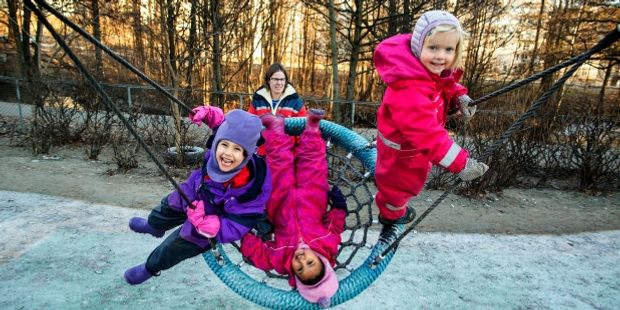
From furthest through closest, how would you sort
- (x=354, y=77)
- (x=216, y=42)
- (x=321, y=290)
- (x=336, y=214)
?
(x=354, y=77)
(x=216, y=42)
(x=336, y=214)
(x=321, y=290)

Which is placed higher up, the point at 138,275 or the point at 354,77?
the point at 354,77

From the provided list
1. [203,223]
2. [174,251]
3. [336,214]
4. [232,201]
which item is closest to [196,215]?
[203,223]

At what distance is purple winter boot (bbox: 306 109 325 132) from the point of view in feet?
8.44

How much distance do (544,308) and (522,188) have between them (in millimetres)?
3057

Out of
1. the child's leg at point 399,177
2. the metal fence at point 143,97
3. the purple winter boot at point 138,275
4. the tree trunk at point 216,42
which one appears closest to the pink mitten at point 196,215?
the purple winter boot at point 138,275

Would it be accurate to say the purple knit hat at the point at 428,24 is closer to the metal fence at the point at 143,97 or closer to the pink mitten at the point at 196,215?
Answer: the pink mitten at the point at 196,215

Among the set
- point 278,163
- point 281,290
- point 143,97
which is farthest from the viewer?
point 143,97

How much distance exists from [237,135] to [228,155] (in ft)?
0.37

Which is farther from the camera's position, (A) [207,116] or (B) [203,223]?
(A) [207,116]

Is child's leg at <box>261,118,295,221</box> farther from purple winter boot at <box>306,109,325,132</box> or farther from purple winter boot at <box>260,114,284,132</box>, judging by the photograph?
purple winter boot at <box>306,109,325,132</box>

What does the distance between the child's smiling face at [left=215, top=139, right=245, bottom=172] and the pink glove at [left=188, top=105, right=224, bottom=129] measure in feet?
0.91

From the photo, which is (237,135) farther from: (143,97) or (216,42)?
(143,97)

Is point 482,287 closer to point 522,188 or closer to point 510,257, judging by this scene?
point 510,257

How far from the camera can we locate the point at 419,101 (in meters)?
1.70
